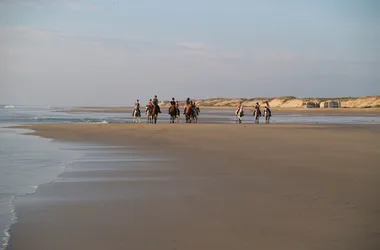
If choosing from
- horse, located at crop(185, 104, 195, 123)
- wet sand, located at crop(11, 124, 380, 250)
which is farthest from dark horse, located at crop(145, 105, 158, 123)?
wet sand, located at crop(11, 124, 380, 250)

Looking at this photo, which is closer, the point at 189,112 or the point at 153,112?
the point at 153,112

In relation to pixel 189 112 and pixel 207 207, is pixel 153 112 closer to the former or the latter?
pixel 189 112

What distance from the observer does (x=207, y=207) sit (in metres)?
6.17

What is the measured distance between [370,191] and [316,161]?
12.6 ft

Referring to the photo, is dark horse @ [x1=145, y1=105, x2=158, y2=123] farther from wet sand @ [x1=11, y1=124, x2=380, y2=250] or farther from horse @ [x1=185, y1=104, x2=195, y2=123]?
wet sand @ [x1=11, y1=124, x2=380, y2=250]

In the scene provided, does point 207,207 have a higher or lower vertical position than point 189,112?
lower

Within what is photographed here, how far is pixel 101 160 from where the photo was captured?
1158cm

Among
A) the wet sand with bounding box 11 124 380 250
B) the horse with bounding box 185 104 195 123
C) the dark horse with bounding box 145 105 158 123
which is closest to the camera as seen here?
the wet sand with bounding box 11 124 380 250

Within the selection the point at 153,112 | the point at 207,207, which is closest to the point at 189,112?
the point at 153,112

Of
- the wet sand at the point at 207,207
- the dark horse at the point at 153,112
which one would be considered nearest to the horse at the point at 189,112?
the dark horse at the point at 153,112

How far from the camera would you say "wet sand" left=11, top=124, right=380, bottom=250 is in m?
4.72

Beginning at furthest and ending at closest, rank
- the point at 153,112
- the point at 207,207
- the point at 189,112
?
the point at 189,112 < the point at 153,112 < the point at 207,207

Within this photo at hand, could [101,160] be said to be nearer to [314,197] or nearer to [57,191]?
[57,191]

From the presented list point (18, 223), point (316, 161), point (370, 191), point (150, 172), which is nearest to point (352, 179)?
point (370, 191)
